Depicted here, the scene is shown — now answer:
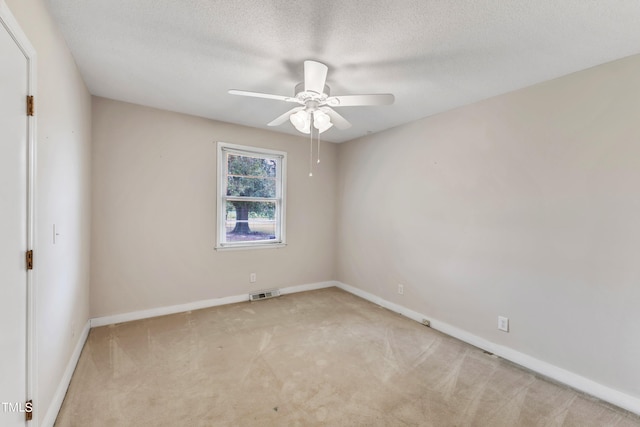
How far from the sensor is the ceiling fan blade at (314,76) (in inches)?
70.9

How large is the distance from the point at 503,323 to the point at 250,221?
3193mm

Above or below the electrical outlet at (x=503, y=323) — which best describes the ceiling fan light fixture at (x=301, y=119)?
above

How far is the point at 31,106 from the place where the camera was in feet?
4.42

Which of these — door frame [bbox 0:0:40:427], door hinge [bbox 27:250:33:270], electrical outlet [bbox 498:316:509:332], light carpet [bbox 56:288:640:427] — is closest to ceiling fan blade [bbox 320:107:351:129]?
door frame [bbox 0:0:40:427]

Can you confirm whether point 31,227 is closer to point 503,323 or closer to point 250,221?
point 250,221

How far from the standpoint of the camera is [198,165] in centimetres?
349

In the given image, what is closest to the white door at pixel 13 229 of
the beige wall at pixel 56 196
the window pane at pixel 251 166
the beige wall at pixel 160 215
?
the beige wall at pixel 56 196

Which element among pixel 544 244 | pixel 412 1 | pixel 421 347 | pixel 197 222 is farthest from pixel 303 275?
pixel 412 1

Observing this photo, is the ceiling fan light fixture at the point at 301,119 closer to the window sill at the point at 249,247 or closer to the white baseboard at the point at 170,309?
the window sill at the point at 249,247

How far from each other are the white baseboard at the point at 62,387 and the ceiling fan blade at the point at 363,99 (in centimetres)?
267

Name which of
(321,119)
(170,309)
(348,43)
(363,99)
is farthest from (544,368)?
(170,309)

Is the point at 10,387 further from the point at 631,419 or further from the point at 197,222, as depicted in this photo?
the point at 631,419

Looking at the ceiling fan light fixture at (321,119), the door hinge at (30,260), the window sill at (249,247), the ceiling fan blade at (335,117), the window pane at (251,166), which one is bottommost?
the window sill at (249,247)

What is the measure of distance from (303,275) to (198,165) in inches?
87.7
